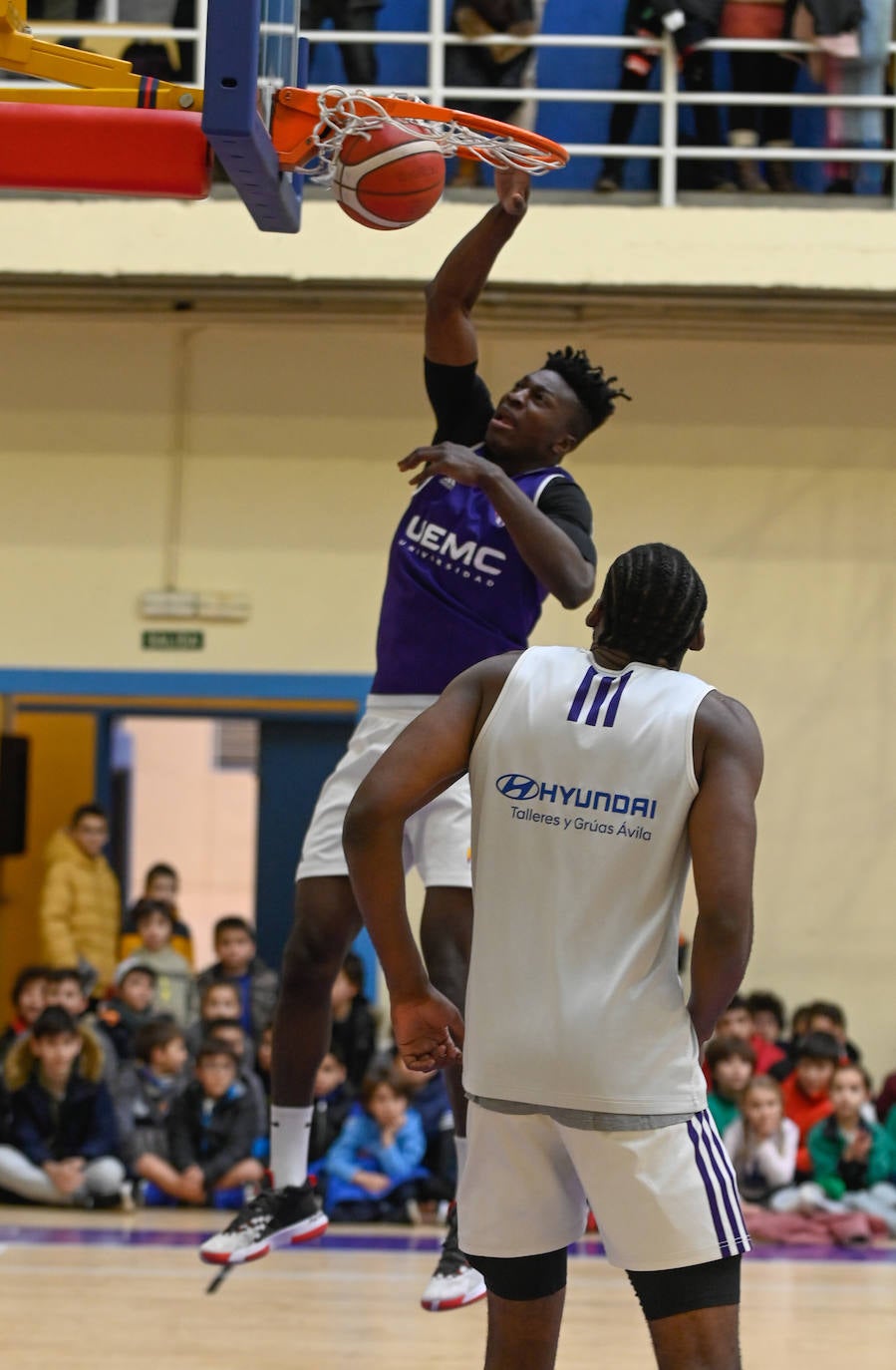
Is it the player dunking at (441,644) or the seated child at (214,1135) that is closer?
the player dunking at (441,644)

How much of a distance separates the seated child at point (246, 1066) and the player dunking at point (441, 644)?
3538mm

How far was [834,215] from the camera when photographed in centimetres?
861

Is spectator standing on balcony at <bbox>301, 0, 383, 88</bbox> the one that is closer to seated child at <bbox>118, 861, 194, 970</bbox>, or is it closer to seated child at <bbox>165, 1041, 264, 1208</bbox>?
seated child at <bbox>118, 861, 194, 970</bbox>

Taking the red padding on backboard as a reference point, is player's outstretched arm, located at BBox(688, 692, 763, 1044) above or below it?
below

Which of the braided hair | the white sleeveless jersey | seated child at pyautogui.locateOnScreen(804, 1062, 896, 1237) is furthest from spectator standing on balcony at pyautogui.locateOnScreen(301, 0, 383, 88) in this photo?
the white sleeveless jersey

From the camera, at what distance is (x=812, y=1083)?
26.0 ft

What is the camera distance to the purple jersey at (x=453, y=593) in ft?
13.6

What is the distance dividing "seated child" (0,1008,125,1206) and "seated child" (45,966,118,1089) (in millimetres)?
57

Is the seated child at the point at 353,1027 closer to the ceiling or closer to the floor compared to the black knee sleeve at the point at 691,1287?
closer to the floor

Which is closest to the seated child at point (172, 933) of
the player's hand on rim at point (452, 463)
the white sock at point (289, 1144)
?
the white sock at point (289, 1144)

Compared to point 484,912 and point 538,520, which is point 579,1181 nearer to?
point 484,912

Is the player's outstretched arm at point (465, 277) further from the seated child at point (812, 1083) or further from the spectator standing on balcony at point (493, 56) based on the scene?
the spectator standing on balcony at point (493, 56)

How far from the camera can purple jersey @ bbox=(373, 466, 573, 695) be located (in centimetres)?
416

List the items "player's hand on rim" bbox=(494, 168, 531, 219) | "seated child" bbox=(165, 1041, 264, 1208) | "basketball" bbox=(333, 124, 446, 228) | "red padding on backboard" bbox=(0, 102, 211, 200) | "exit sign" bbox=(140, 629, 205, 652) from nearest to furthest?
"red padding on backboard" bbox=(0, 102, 211, 200)
"basketball" bbox=(333, 124, 446, 228)
"player's hand on rim" bbox=(494, 168, 531, 219)
"seated child" bbox=(165, 1041, 264, 1208)
"exit sign" bbox=(140, 629, 205, 652)
